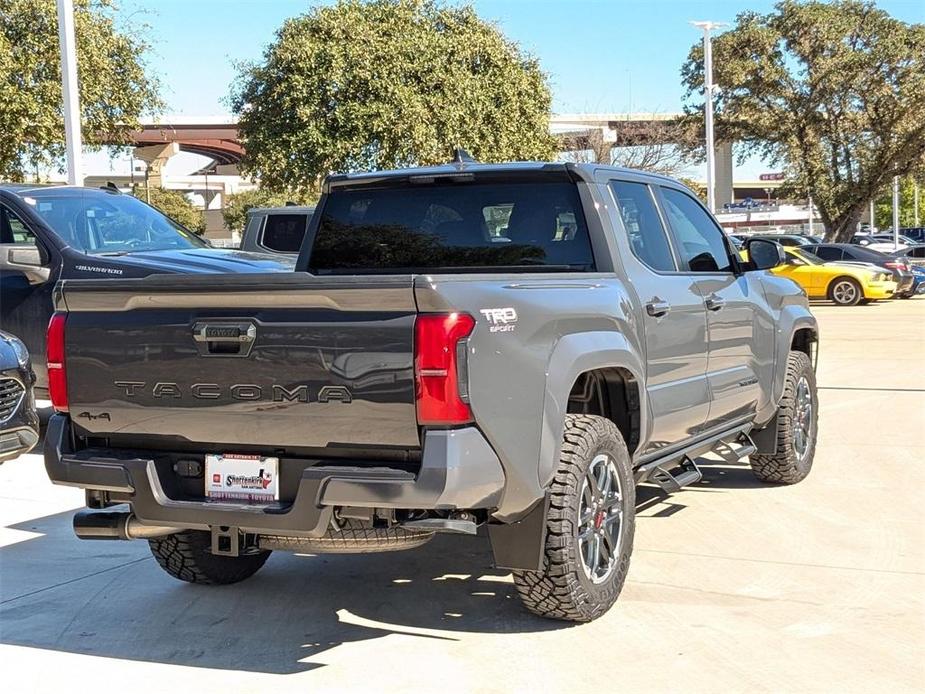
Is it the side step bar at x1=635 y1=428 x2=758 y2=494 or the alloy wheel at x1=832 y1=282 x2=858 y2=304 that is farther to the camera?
the alloy wheel at x1=832 y1=282 x2=858 y2=304

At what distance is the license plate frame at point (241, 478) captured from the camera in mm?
4539

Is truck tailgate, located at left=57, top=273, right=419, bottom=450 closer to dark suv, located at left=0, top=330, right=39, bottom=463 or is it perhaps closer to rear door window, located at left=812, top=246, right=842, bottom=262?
dark suv, located at left=0, top=330, right=39, bottom=463

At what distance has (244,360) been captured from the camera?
4.50m

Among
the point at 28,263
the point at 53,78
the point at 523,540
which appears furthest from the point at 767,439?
the point at 53,78

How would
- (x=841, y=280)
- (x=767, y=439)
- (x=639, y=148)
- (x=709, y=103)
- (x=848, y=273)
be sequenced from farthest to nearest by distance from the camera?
1. (x=639, y=148)
2. (x=709, y=103)
3. (x=841, y=280)
4. (x=848, y=273)
5. (x=767, y=439)

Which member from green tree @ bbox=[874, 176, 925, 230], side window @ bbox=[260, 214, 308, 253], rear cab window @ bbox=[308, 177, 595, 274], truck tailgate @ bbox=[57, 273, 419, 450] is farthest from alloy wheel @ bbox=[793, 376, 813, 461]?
green tree @ bbox=[874, 176, 925, 230]

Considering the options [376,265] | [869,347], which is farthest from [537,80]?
[376,265]

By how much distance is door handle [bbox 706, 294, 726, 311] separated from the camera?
6480mm

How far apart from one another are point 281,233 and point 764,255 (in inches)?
294

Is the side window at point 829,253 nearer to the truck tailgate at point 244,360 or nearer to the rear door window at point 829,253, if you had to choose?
the rear door window at point 829,253

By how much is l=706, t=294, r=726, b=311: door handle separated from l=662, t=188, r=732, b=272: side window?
0.17 m

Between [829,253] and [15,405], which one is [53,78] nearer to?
[15,405]

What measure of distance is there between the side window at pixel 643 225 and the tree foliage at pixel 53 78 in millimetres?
17446

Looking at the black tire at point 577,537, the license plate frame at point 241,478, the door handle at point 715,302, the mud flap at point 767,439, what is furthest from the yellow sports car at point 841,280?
the license plate frame at point 241,478
